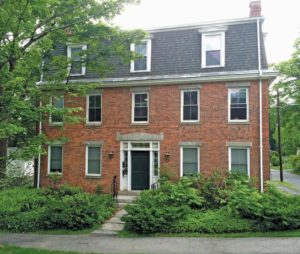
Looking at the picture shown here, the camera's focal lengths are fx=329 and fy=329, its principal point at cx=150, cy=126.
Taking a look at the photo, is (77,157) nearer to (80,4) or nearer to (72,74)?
(72,74)

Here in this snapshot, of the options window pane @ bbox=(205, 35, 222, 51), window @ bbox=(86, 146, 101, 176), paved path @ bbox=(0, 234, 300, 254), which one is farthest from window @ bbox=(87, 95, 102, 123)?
paved path @ bbox=(0, 234, 300, 254)

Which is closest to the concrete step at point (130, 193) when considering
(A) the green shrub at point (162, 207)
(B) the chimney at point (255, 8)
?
(A) the green shrub at point (162, 207)

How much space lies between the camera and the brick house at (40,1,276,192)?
1644 cm

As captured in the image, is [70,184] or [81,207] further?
[70,184]

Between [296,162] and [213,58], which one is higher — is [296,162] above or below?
below

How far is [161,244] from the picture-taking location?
34.5 ft

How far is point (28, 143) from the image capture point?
13.2 m

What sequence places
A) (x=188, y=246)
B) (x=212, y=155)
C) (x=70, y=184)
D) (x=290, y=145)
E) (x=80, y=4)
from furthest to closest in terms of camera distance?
(x=290, y=145), (x=70, y=184), (x=212, y=155), (x=80, y=4), (x=188, y=246)

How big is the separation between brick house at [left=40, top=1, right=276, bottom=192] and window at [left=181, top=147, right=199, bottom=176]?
52 mm

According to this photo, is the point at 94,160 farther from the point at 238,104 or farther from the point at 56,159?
the point at 238,104

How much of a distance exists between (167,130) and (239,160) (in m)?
3.98

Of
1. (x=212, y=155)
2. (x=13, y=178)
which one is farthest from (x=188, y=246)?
(x=13, y=178)

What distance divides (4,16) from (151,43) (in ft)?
30.3

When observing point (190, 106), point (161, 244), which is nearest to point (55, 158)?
point (190, 106)
